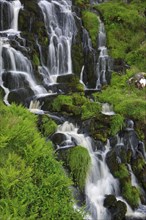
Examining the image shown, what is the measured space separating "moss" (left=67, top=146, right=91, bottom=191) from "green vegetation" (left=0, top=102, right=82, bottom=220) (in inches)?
99.2

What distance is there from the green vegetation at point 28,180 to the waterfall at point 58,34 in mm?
9372

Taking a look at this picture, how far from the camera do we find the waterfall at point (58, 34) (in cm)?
1639

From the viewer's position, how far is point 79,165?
9.11m

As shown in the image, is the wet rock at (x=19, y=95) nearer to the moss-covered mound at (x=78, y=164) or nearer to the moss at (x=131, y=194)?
the moss-covered mound at (x=78, y=164)

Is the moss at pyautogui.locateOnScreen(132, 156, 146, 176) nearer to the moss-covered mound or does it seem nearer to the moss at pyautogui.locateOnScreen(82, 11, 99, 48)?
the moss-covered mound

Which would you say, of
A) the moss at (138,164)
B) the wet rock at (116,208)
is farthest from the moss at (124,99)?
the wet rock at (116,208)

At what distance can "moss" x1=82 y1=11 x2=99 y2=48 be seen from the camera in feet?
61.1

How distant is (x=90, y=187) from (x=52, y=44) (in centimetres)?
926

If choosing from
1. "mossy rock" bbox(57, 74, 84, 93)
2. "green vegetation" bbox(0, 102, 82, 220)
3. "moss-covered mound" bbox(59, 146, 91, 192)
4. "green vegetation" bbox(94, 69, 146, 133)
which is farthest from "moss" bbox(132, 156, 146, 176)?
"mossy rock" bbox(57, 74, 84, 93)

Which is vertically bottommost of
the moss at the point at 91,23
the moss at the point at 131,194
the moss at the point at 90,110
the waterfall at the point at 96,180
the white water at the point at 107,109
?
the moss at the point at 131,194

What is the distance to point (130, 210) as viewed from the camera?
957 cm

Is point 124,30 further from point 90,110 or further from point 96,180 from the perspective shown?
point 96,180

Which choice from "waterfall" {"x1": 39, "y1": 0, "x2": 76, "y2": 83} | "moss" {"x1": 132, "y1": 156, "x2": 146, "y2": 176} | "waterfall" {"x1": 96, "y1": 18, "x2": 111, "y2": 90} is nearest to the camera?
"moss" {"x1": 132, "y1": 156, "x2": 146, "y2": 176}

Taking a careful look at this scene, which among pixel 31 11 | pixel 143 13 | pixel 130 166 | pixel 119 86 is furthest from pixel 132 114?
pixel 143 13
